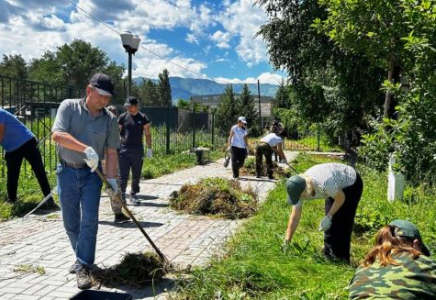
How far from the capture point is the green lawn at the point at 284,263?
147 inches

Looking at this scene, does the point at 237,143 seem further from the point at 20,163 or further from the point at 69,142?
the point at 69,142

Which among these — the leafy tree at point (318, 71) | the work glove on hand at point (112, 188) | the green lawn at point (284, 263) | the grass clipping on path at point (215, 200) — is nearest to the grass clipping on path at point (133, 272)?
the green lawn at point (284, 263)

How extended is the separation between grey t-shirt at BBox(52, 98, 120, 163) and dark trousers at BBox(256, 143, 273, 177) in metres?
8.34

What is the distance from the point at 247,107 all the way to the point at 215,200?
43685mm

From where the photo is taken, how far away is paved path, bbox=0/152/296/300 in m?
4.26

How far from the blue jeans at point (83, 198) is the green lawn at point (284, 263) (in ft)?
3.29

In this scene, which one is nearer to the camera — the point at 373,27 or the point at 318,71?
the point at 373,27

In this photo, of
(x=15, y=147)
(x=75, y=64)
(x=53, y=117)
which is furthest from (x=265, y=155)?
(x=75, y=64)

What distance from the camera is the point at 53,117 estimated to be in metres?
10.7

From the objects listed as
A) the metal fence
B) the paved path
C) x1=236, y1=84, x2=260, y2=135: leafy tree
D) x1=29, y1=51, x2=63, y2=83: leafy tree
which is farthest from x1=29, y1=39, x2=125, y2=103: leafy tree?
the paved path

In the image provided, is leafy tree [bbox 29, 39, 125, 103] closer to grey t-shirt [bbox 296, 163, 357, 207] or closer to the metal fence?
the metal fence

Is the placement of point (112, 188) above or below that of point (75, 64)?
below

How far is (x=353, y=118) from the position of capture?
2042 centimetres

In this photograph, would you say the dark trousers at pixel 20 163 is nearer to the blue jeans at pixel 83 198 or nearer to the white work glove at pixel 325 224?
the blue jeans at pixel 83 198
